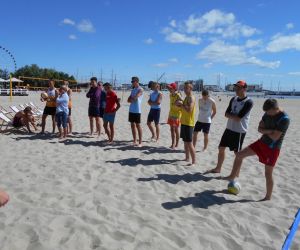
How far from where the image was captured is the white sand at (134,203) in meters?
3.41

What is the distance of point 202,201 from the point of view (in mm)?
4488

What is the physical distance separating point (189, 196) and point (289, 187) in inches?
65.1

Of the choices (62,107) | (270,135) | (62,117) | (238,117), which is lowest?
(62,117)

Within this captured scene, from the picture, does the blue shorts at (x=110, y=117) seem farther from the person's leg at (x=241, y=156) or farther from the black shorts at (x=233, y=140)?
the person's leg at (x=241, y=156)

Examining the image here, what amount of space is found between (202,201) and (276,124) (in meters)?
1.35

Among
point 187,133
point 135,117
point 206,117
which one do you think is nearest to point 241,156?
point 187,133

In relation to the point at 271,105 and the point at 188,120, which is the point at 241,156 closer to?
the point at 271,105

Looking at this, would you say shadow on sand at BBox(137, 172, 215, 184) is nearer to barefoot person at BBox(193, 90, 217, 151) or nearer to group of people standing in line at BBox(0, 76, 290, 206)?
group of people standing in line at BBox(0, 76, 290, 206)

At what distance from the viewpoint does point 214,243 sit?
3.40 m

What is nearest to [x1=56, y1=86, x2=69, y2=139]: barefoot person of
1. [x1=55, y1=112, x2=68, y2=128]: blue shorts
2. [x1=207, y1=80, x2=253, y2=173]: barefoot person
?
[x1=55, y1=112, x2=68, y2=128]: blue shorts

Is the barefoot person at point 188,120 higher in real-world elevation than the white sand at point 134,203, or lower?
higher

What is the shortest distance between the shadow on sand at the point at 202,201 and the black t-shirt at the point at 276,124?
84cm

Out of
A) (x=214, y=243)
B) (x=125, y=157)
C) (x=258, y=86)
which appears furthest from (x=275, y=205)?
(x=258, y=86)

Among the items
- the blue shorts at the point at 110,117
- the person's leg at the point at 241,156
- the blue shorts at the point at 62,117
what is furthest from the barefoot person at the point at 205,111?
the blue shorts at the point at 62,117
